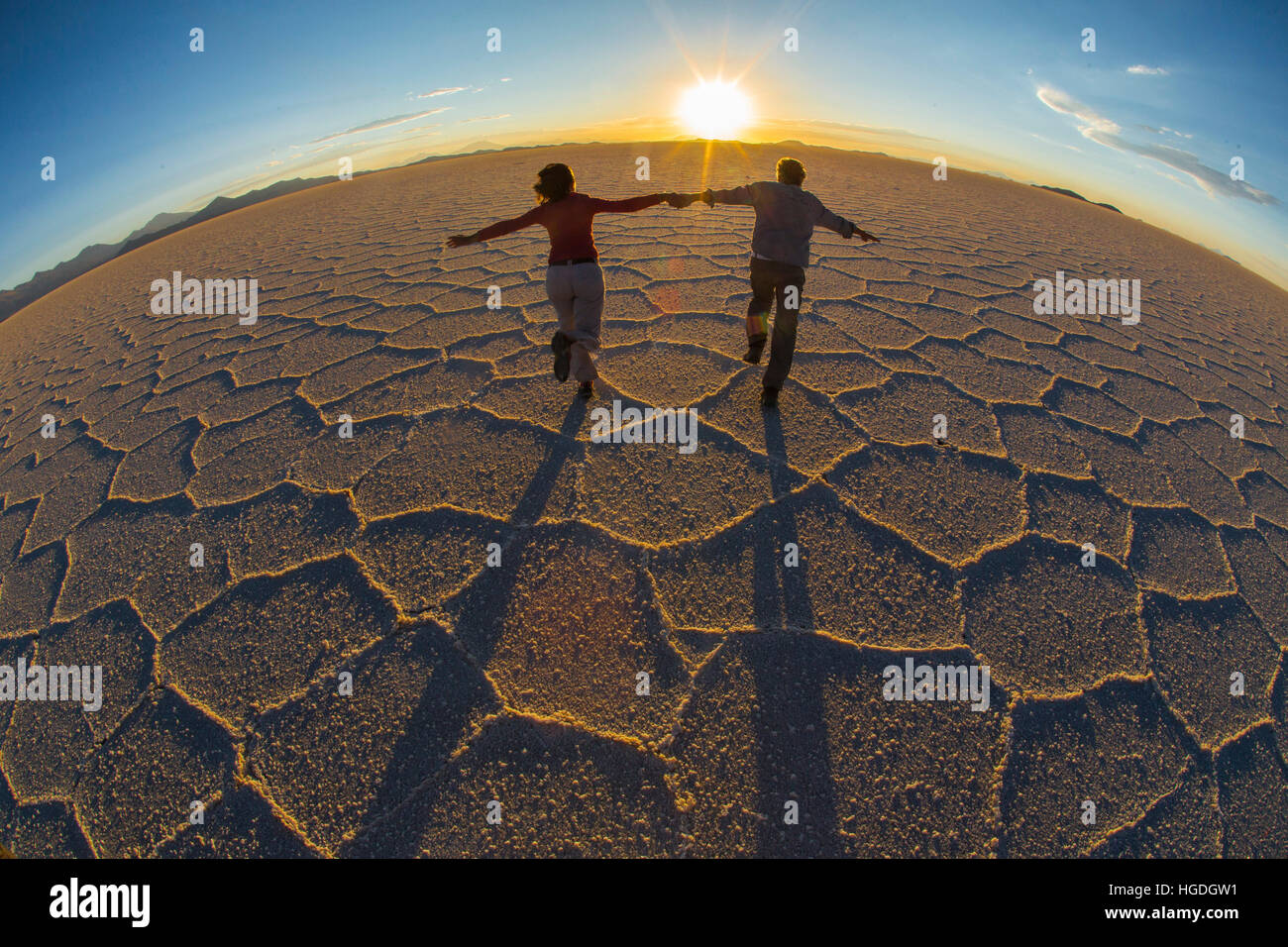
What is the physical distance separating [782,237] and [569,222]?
90cm

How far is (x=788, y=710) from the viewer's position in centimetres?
109

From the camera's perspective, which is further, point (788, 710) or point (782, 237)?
point (782, 237)

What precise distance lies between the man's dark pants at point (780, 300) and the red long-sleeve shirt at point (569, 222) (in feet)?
1.79

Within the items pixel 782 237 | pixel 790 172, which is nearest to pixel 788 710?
pixel 782 237

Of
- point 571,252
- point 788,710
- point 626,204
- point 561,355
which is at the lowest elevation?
point 788,710

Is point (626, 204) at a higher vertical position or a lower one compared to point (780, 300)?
higher

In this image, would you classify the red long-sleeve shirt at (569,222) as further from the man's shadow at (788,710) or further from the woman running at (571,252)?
the man's shadow at (788,710)

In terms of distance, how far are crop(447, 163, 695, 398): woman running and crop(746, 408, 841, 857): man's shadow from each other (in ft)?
3.84

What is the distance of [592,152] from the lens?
1594 centimetres

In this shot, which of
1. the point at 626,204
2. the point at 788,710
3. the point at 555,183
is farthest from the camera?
the point at 626,204

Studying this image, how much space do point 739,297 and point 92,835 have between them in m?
3.63

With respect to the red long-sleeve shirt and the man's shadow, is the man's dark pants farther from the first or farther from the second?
the man's shadow

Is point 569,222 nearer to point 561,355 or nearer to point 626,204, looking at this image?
point 626,204

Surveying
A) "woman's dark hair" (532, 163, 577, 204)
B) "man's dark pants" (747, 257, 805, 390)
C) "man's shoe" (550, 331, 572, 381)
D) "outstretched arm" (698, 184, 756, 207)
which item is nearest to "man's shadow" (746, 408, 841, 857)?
"man's dark pants" (747, 257, 805, 390)
